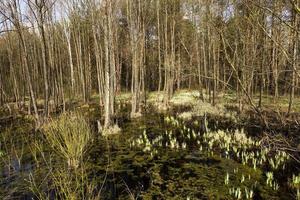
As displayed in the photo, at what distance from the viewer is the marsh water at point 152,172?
716 centimetres

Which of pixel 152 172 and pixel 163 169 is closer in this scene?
pixel 152 172

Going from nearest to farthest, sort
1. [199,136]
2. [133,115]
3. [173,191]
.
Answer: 1. [173,191]
2. [199,136]
3. [133,115]

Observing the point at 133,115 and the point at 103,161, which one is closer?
the point at 103,161

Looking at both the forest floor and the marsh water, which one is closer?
the forest floor

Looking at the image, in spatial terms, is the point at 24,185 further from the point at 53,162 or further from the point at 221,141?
the point at 221,141

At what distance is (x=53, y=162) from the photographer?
969cm

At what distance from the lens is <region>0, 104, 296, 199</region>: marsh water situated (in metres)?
7.16

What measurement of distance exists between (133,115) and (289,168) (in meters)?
11.9

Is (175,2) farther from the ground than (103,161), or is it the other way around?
(175,2)

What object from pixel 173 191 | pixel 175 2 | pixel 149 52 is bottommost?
pixel 173 191

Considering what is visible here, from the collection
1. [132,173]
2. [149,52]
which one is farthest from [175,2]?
[132,173]

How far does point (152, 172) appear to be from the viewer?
28.8 ft

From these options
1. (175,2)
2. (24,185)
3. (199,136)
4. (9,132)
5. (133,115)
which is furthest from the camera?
(175,2)

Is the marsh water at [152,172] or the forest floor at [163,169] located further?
the marsh water at [152,172]
